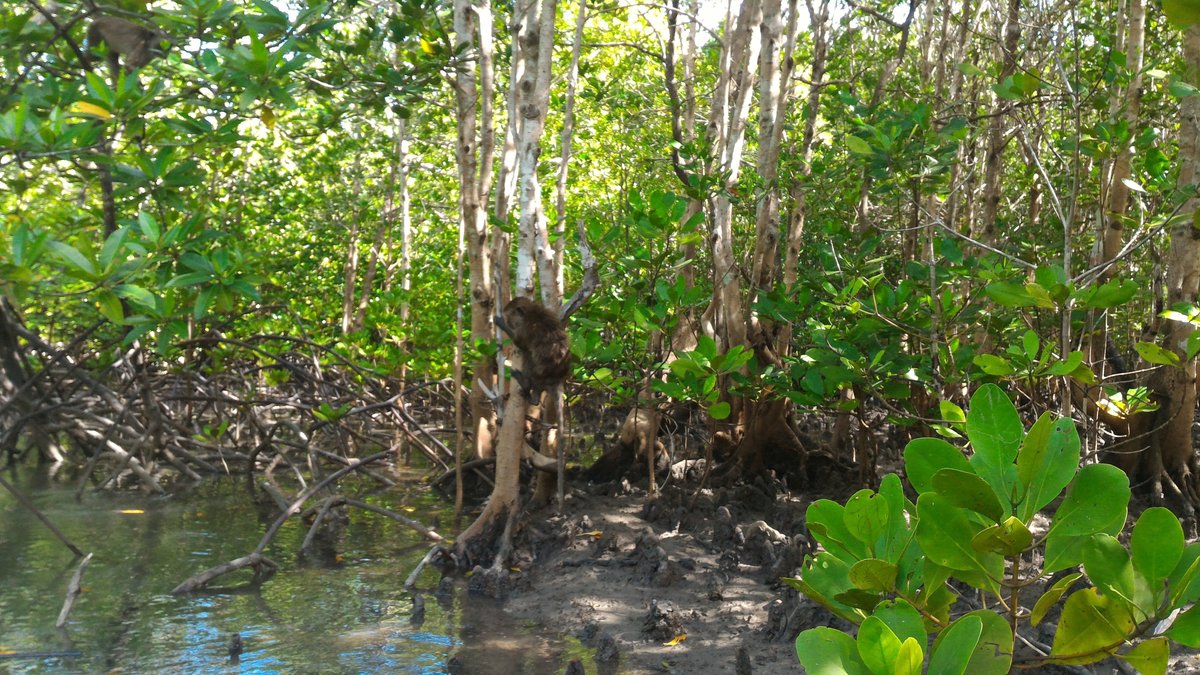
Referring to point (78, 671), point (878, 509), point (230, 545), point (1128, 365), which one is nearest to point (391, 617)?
point (78, 671)

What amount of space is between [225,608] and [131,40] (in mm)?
2642

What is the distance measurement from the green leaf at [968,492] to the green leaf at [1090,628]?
17 cm

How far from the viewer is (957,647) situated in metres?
1.26

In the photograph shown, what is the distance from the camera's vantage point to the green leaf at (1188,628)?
51.0 inches

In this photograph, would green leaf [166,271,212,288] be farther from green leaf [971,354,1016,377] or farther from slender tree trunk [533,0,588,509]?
green leaf [971,354,1016,377]

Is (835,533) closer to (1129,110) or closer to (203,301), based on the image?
(203,301)

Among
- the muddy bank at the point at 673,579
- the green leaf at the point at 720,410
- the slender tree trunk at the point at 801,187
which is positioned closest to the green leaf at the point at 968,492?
the muddy bank at the point at 673,579

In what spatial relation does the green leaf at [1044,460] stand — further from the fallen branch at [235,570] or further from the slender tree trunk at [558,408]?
the fallen branch at [235,570]

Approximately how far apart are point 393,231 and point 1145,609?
13.8m

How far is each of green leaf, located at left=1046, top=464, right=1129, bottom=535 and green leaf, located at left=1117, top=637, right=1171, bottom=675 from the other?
14 cm

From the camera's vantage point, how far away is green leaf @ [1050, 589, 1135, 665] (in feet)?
4.40

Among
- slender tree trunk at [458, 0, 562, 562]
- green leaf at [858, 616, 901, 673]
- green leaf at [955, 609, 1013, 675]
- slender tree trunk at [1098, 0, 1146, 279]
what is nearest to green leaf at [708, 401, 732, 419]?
slender tree trunk at [458, 0, 562, 562]

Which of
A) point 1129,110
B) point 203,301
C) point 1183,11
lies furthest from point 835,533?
point 1129,110

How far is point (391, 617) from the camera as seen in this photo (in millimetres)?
4852
